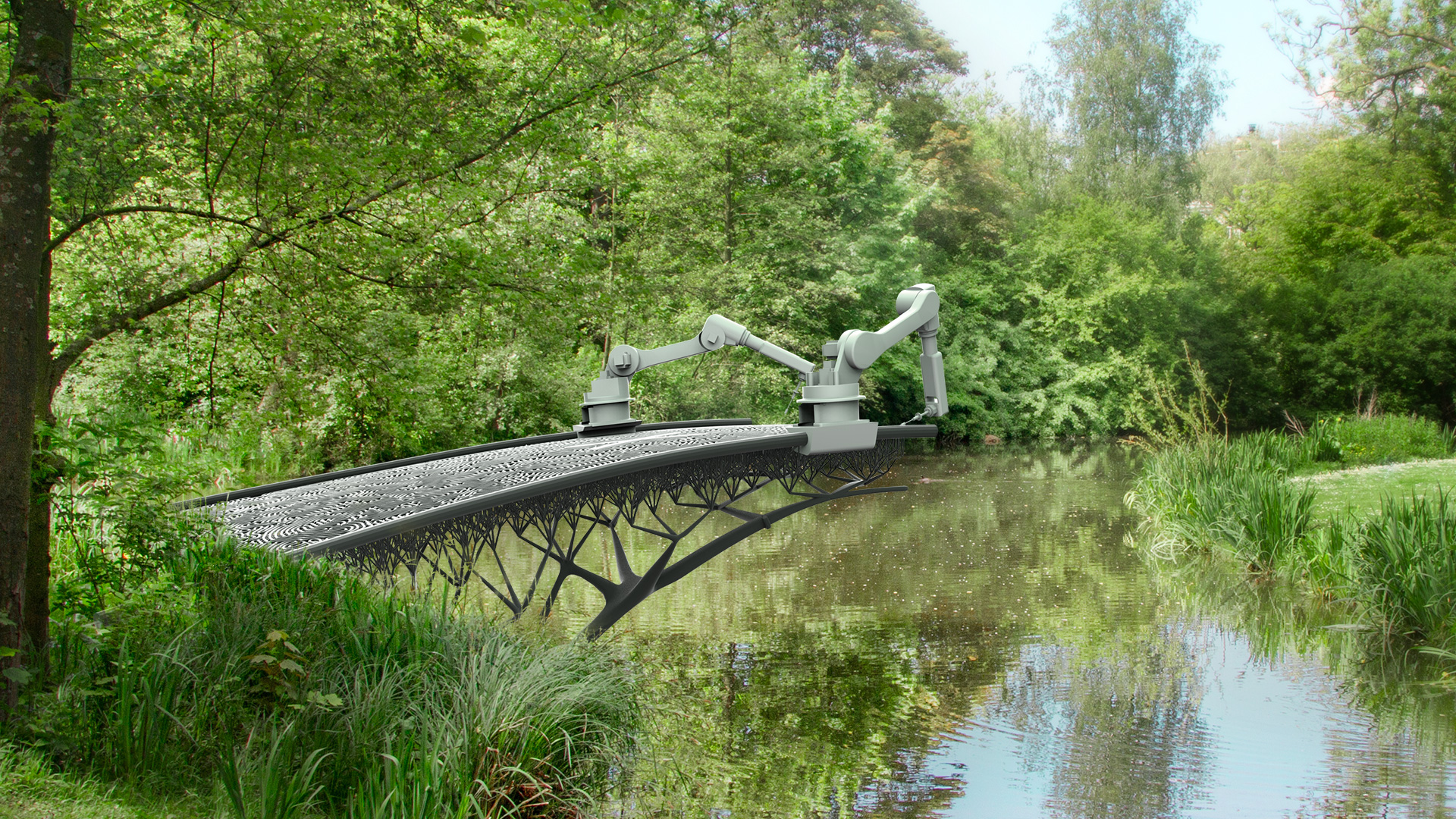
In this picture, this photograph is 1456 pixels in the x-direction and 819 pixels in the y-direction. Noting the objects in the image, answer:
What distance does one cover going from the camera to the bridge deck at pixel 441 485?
158 inches

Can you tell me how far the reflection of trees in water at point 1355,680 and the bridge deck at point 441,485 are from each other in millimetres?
2889

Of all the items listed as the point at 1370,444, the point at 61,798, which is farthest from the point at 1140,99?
the point at 61,798

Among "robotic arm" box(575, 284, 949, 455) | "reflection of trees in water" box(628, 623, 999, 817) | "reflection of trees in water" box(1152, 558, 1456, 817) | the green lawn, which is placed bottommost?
"reflection of trees in water" box(628, 623, 999, 817)

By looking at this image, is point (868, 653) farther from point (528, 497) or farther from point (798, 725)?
point (528, 497)

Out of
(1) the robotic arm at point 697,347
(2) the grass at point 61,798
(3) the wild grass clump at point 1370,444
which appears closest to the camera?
(2) the grass at point 61,798

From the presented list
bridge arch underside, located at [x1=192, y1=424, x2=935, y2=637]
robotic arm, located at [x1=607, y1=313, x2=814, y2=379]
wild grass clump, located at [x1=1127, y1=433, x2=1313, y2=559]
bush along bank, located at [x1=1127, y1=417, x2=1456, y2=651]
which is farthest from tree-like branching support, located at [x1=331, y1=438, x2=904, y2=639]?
wild grass clump, located at [x1=1127, y1=433, x2=1313, y2=559]

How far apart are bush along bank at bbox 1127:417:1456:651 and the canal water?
0.97 feet

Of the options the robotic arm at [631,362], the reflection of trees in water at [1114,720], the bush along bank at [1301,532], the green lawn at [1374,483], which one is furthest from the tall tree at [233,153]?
the green lawn at [1374,483]

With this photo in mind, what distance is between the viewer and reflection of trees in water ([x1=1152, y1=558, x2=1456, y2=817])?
4836 mm

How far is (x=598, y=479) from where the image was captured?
4.73 m

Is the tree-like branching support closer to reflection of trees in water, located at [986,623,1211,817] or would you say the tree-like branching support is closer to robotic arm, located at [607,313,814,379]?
robotic arm, located at [607,313,814,379]

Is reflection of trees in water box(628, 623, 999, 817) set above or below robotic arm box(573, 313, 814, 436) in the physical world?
below

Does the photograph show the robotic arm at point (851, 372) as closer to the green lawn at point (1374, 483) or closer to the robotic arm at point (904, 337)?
the robotic arm at point (904, 337)

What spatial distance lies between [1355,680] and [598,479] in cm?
542
